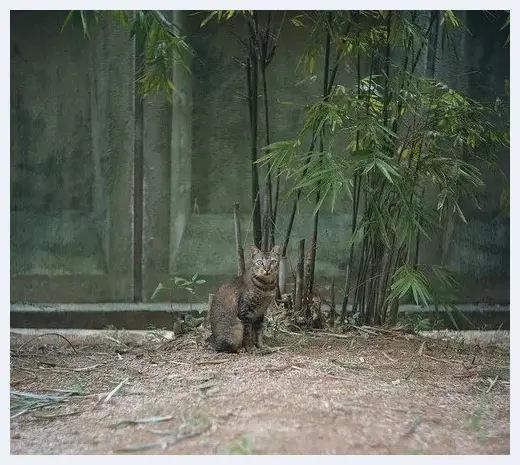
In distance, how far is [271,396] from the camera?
84.4 inches

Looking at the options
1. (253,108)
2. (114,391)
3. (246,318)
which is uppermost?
(253,108)

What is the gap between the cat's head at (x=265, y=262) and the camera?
9.53ft

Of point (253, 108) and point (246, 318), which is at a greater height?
point (253, 108)

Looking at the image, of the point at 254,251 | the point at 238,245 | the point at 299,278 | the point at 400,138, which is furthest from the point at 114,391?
the point at 400,138

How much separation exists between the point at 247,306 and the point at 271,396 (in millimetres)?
850

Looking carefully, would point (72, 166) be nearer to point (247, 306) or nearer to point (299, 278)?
point (247, 306)

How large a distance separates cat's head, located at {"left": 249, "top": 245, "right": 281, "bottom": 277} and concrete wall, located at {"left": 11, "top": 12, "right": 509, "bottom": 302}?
0.24 meters

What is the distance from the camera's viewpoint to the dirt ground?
1.81 m

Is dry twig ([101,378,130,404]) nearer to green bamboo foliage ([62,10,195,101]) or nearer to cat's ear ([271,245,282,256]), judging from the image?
cat's ear ([271,245,282,256])

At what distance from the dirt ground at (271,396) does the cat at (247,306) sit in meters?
0.10

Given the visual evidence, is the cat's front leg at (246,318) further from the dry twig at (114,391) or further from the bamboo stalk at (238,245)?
the dry twig at (114,391)

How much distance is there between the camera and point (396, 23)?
9.13 ft

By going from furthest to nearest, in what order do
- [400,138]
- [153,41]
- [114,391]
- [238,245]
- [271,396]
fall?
[238,245] → [400,138] → [153,41] → [114,391] → [271,396]
